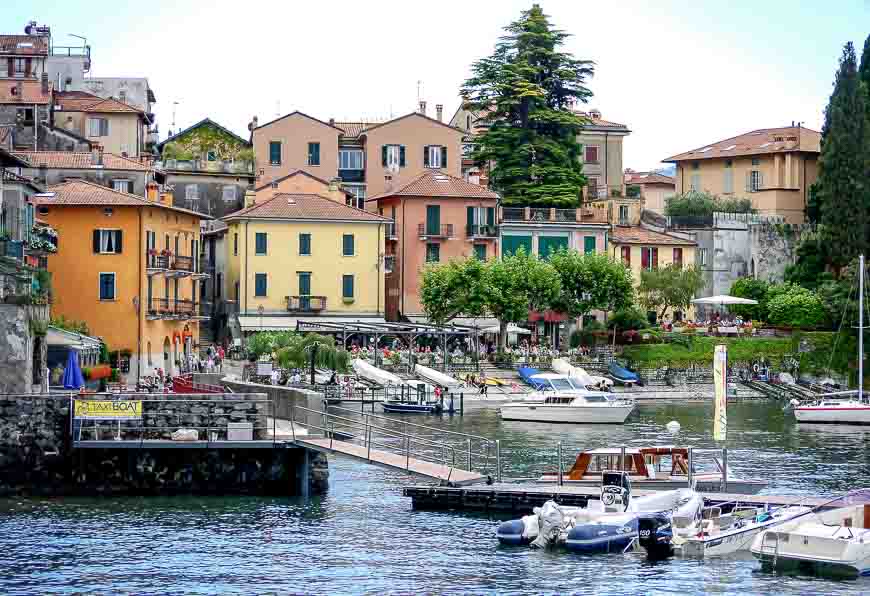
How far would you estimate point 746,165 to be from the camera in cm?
11956

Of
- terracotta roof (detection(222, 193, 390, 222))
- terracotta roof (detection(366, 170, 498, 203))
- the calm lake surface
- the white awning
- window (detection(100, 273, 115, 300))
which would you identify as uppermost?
terracotta roof (detection(366, 170, 498, 203))

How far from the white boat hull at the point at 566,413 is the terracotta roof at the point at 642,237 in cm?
3435

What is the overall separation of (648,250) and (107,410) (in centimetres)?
6666

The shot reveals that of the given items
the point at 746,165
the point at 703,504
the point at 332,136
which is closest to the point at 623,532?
the point at 703,504

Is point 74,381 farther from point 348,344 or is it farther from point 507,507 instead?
point 348,344

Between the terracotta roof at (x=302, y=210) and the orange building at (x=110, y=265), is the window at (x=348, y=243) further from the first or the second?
the orange building at (x=110, y=265)

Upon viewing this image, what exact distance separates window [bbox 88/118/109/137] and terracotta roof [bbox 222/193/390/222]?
1008cm

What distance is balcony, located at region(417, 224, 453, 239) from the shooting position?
99.1 m

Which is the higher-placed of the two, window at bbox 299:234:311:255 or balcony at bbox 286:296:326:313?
window at bbox 299:234:311:255

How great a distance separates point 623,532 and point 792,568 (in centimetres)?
409

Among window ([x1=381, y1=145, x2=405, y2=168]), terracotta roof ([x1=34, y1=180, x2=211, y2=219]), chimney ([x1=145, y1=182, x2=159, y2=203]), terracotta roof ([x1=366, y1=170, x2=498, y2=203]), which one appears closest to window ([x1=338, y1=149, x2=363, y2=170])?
window ([x1=381, y1=145, x2=405, y2=168])

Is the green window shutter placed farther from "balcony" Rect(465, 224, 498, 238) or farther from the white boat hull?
the white boat hull

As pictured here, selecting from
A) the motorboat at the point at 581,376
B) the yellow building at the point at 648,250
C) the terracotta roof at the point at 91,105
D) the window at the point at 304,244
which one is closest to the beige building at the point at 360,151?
the terracotta roof at the point at 91,105

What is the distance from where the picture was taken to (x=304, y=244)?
3708 inches
